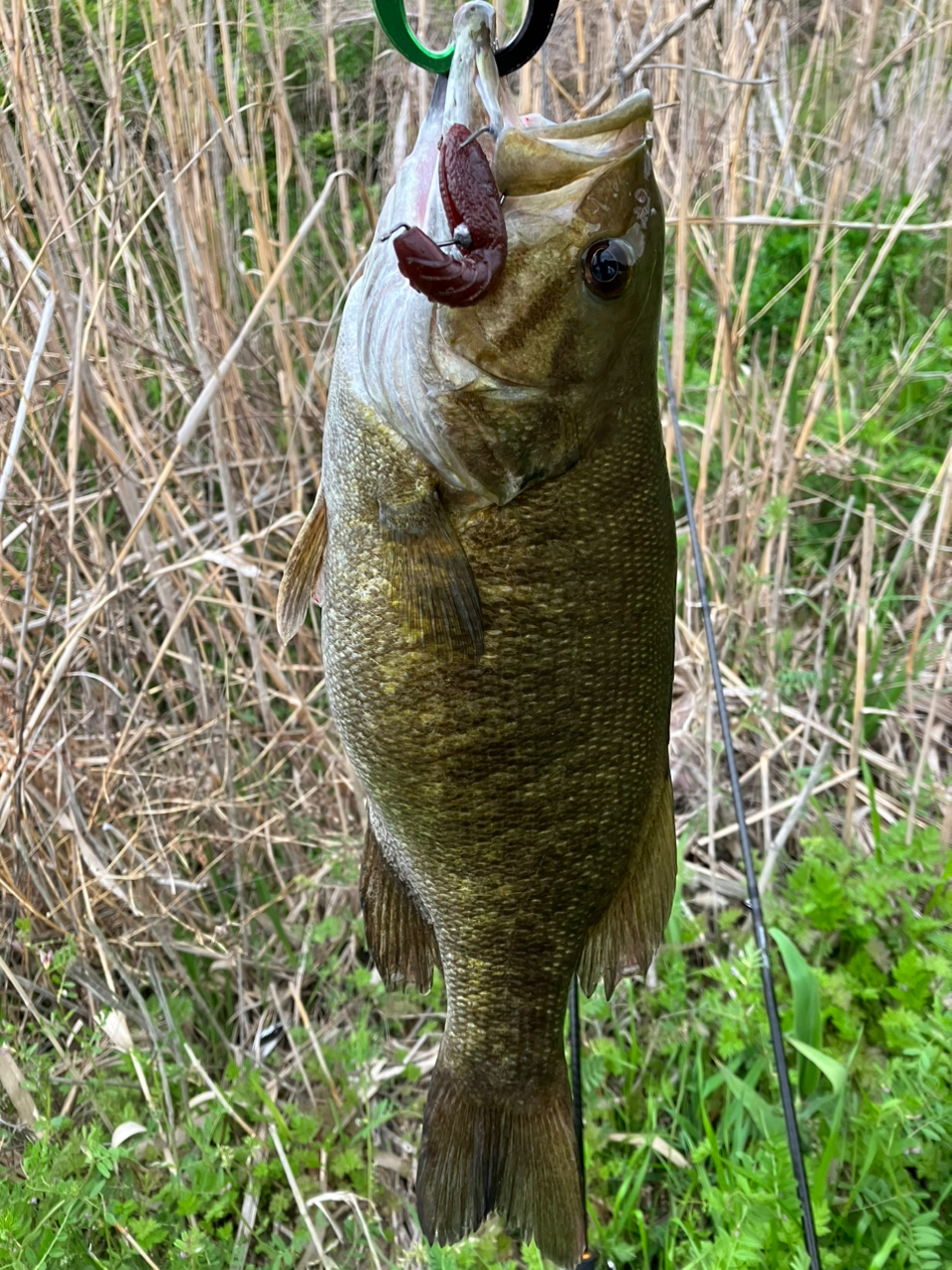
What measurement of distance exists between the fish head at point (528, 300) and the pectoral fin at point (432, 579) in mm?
53

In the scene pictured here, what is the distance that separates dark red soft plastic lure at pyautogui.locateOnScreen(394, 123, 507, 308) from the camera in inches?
29.8

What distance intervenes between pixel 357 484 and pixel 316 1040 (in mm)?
1542

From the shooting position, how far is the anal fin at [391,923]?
1135mm

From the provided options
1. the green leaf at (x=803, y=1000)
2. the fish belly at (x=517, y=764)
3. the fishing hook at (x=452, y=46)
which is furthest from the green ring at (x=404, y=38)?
the green leaf at (x=803, y=1000)

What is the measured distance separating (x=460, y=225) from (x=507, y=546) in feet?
1.02

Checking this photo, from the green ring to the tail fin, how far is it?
3.96ft

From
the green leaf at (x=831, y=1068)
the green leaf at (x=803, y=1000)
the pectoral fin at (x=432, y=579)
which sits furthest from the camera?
the green leaf at (x=803, y=1000)

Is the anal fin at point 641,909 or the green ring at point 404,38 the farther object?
the anal fin at point 641,909

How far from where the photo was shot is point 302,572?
105 centimetres

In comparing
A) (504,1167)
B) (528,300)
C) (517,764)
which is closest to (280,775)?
(504,1167)

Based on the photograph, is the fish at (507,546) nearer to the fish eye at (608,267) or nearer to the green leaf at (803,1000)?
the fish eye at (608,267)

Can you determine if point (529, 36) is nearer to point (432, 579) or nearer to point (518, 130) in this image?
point (518, 130)

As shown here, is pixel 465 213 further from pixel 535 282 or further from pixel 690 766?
pixel 690 766

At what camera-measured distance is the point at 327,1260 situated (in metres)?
1.61
